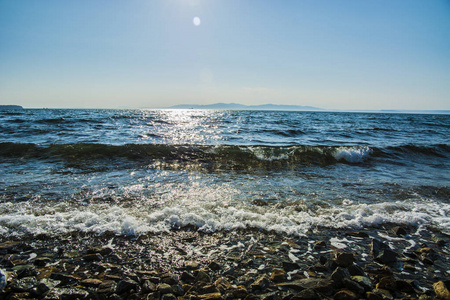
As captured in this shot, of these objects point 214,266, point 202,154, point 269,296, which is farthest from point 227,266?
point 202,154

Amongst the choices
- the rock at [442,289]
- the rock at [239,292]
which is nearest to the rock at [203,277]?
the rock at [239,292]

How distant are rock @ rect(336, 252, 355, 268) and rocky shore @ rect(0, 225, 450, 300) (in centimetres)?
1

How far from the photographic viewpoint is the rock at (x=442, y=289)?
2571 mm

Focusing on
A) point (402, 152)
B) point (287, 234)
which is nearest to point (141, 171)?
point (287, 234)

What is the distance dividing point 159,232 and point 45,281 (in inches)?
64.1

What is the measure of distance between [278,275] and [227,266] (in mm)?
686

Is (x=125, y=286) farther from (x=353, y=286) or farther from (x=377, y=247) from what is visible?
(x=377, y=247)

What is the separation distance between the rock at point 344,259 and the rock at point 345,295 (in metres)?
0.59

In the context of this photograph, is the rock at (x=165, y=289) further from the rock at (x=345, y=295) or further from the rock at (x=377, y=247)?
the rock at (x=377, y=247)

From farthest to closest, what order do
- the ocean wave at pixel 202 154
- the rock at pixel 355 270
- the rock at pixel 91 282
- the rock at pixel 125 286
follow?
the ocean wave at pixel 202 154 → the rock at pixel 355 270 → the rock at pixel 91 282 → the rock at pixel 125 286

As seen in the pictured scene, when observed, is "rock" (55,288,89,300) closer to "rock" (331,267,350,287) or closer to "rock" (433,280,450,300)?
"rock" (331,267,350,287)

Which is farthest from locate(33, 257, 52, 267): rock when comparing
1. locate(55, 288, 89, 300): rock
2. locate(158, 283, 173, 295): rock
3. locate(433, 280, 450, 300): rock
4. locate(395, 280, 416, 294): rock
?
locate(433, 280, 450, 300): rock

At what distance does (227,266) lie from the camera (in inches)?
121

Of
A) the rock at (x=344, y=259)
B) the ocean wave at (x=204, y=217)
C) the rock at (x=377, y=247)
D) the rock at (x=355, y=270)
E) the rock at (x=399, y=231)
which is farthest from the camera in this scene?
the rock at (x=399, y=231)
